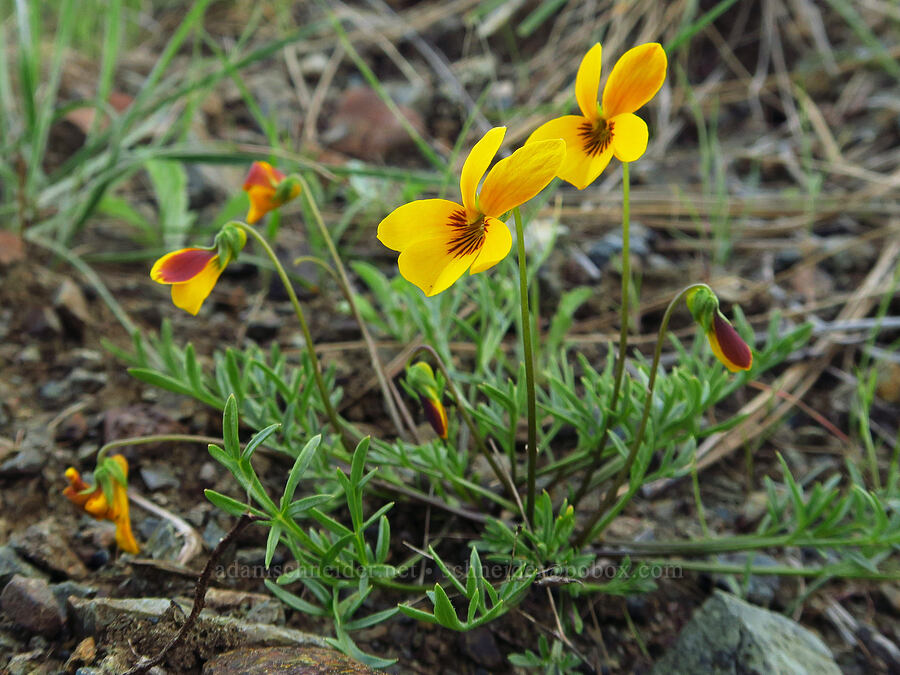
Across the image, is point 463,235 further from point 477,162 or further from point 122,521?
point 122,521

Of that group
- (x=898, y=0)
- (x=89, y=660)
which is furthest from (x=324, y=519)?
(x=898, y=0)

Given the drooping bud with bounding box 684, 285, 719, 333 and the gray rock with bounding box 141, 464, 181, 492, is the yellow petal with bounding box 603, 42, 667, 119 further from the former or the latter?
the gray rock with bounding box 141, 464, 181, 492

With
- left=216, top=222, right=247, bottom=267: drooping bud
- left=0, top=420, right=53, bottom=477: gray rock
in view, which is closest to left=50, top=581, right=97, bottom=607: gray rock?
left=0, top=420, right=53, bottom=477: gray rock

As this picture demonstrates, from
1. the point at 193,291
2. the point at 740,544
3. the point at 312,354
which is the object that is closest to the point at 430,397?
the point at 312,354

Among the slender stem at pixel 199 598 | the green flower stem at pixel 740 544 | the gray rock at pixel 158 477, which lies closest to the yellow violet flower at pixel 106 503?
the gray rock at pixel 158 477

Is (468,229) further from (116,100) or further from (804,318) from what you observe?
(116,100)

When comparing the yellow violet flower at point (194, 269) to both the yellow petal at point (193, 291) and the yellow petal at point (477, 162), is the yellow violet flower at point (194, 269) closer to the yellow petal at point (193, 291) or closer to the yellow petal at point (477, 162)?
the yellow petal at point (193, 291)
